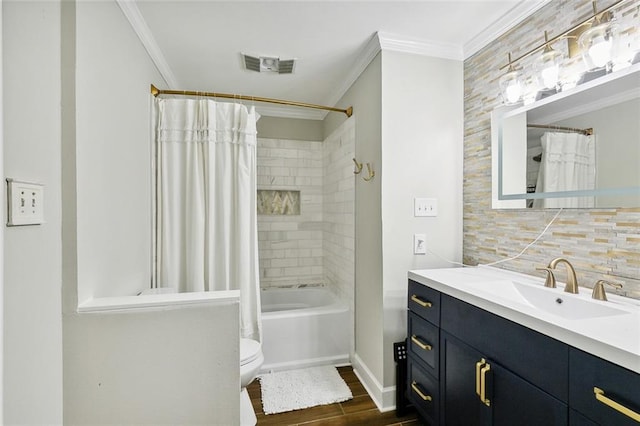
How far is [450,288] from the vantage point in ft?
4.54

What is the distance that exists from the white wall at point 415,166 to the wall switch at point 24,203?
160 cm

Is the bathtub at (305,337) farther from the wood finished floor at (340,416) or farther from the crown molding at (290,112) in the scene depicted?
the crown molding at (290,112)

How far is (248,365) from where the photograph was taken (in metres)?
1.72

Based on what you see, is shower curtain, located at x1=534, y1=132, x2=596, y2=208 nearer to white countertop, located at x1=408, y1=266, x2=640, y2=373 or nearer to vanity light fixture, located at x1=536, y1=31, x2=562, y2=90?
vanity light fixture, located at x1=536, y1=31, x2=562, y2=90

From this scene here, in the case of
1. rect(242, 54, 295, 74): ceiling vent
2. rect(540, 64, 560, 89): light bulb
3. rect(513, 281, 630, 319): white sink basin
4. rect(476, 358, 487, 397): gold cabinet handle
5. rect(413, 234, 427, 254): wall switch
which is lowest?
rect(476, 358, 487, 397): gold cabinet handle

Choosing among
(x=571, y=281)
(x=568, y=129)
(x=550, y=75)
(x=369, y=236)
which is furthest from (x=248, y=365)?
(x=550, y=75)

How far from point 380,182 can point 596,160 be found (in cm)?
102

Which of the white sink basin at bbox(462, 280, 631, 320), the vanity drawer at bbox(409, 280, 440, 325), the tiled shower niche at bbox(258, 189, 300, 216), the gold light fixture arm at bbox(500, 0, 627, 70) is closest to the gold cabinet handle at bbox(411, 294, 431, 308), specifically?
the vanity drawer at bbox(409, 280, 440, 325)

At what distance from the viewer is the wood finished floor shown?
1758 mm

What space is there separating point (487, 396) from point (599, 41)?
4.91 feet

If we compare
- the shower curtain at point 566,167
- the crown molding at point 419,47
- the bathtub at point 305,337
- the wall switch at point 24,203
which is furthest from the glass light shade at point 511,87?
the wall switch at point 24,203

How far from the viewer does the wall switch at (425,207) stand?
Answer: 6.27 ft

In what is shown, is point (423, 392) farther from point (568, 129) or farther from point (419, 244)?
point (568, 129)

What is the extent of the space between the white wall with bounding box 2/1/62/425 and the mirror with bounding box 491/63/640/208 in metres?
2.05
